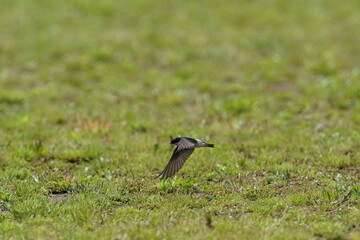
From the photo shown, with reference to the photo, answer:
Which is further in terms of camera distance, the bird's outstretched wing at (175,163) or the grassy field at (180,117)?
the bird's outstretched wing at (175,163)

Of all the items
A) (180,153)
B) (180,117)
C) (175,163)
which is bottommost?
(180,117)

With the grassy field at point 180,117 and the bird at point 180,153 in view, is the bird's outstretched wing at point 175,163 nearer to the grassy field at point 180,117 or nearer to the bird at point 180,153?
the bird at point 180,153

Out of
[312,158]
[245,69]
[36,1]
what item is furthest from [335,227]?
[36,1]

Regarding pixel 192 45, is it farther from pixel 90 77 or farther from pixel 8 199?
pixel 8 199

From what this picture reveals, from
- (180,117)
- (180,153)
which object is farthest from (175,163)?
(180,117)

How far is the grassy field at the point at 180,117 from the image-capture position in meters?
9.03

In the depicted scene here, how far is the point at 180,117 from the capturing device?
51.5 feet

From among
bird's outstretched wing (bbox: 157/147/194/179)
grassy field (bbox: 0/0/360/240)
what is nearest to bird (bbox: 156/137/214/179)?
bird's outstretched wing (bbox: 157/147/194/179)

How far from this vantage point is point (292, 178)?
36.2 feet

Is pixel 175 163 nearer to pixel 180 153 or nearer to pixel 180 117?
pixel 180 153

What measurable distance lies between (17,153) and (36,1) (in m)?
14.7

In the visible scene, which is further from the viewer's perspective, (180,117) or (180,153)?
(180,117)

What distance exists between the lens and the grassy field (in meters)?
9.03

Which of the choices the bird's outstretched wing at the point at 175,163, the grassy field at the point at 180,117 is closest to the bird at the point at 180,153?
the bird's outstretched wing at the point at 175,163
